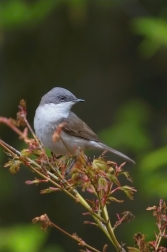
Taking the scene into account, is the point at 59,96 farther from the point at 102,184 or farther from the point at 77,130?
the point at 102,184

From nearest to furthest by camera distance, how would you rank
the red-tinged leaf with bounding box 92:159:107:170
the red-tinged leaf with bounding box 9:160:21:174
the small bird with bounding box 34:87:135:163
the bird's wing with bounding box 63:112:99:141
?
the red-tinged leaf with bounding box 92:159:107:170 → the red-tinged leaf with bounding box 9:160:21:174 → the small bird with bounding box 34:87:135:163 → the bird's wing with bounding box 63:112:99:141

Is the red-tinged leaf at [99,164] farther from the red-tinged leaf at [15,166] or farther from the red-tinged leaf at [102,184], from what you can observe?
the red-tinged leaf at [15,166]

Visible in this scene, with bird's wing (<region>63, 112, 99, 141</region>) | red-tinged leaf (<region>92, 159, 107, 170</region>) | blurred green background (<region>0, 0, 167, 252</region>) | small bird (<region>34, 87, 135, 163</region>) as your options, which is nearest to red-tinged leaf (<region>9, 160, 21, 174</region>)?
red-tinged leaf (<region>92, 159, 107, 170</region>)

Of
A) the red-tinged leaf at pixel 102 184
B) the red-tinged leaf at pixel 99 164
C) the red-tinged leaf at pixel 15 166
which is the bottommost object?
the red-tinged leaf at pixel 102 184

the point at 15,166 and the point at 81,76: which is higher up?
the point at 15,166

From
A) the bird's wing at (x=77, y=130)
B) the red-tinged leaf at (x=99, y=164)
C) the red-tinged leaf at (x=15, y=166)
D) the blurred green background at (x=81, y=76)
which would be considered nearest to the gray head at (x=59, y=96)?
the bird's wing at (x=77, y=130)

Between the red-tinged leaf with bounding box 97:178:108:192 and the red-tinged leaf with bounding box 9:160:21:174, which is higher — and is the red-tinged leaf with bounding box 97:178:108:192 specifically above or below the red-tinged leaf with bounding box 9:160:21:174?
below

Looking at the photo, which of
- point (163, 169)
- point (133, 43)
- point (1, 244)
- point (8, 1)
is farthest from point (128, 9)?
point (1, 244)

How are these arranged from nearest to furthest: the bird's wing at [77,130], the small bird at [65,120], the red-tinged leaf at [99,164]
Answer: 1. the red-tinged leaf at [99,164]
2. the small bird at [65,120]
3. the bird's wing at [77,130]

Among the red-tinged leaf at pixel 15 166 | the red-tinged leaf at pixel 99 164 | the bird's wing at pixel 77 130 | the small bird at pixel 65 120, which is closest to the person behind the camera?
the red-tinged leaf at pixel 99 164

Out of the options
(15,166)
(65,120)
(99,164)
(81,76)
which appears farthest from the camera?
(81,76)

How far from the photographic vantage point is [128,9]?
820 cm

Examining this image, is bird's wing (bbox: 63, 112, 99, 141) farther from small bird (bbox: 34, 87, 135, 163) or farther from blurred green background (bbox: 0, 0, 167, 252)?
blurred green background (bbox: 0, 0, 167, 252)

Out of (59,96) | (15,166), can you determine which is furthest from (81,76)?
(15,166)
